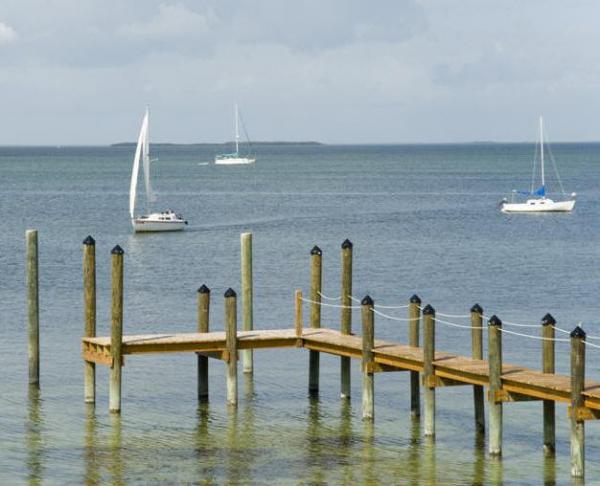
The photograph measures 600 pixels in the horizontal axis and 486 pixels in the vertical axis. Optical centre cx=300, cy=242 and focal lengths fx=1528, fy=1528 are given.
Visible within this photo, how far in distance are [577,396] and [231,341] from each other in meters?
7.74

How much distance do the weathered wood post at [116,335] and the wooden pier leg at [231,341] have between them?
1942 millimetres

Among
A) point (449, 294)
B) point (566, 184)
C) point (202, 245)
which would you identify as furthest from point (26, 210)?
point (566, 184)

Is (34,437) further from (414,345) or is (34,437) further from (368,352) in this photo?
(414,345)

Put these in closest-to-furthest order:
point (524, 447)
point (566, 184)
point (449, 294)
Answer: point (524, 447)
point (449, 294)
point (566, 184)

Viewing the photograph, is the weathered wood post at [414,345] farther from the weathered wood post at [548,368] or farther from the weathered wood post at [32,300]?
the weathered wood post at [32,300]

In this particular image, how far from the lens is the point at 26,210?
3807 inches

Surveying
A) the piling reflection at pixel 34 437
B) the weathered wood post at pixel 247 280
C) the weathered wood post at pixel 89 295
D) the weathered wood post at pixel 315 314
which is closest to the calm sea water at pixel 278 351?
the piling reflection at pixel 34 437

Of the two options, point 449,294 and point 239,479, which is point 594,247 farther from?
point 239,479

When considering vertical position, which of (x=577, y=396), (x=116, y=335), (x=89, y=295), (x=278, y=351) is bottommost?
(x=278, y=351)

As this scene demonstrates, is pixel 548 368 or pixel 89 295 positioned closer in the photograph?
pixel 548 368

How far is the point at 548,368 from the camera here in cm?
2506

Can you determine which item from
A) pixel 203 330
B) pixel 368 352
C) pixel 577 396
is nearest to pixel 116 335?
pixel 203 330

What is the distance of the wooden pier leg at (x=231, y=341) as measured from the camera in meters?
27.7

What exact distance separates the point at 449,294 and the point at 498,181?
10704 cm
